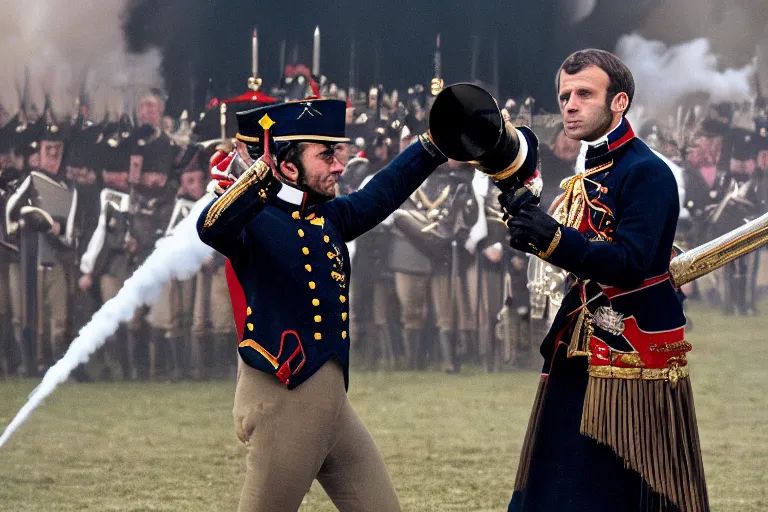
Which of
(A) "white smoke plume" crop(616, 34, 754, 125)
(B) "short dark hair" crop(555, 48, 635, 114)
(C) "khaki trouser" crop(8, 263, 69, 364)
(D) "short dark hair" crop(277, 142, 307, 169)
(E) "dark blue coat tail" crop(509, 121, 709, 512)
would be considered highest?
(A) "white smoke plume" crop(616, 34, 754, 125)

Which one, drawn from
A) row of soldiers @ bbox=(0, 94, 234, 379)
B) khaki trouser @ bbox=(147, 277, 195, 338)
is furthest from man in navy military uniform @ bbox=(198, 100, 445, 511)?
khaki trouser @ bbox=(147, 277, 195, 338)

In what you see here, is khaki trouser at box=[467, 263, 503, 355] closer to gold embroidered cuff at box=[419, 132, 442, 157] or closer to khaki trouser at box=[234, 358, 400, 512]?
gold embroidered cuff at box=[419, 132, 442, 157]

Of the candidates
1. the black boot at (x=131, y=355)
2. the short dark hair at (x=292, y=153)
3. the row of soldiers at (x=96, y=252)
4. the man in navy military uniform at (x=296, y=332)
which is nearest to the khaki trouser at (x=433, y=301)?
the row of soldiers at (x=96, y=252)

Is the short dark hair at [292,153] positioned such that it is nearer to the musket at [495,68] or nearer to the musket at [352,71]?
the musket at [352,71]

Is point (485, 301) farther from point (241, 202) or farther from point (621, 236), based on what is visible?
point (241, 202)

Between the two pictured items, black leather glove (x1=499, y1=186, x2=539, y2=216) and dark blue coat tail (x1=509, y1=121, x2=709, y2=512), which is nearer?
black leather glove (x1=499, y1=186, x2=539, y2=216)

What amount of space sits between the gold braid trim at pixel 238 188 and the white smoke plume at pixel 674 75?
7.67m

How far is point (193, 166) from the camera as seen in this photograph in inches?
392

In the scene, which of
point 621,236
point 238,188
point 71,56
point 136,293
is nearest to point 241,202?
point 238,188

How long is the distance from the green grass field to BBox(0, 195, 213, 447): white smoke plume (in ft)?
0.63

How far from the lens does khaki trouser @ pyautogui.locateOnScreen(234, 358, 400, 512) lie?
11.1 ft

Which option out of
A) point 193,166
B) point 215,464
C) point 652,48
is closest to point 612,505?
point 215,464

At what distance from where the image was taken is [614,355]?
335cm

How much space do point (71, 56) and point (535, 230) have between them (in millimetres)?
A: 8151
